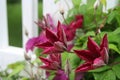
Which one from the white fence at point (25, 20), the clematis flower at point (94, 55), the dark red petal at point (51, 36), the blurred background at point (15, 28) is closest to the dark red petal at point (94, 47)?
the clematis flower at point (94, 55)

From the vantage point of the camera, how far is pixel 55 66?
92 cm

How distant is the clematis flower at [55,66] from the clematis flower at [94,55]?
127 millimetres

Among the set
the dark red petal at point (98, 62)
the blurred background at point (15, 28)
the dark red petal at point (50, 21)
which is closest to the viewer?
Answer: the dark red petal at point (98, 62)

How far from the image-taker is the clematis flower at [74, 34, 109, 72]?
79 centimetres

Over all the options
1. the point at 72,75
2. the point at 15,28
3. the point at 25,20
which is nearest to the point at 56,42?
the point at 72,75

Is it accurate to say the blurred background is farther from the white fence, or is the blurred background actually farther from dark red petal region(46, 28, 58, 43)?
dark red petal region(46, 28, 58, 43)

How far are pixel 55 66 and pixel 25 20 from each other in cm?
64

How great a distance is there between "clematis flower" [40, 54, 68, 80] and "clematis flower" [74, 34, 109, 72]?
0.42ft

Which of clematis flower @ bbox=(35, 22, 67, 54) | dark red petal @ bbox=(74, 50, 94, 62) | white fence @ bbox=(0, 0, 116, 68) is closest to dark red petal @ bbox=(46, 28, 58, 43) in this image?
clematis flower @ bbox=(35, 22, 67, 54)

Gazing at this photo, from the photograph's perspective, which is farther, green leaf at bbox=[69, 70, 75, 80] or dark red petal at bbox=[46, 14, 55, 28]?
dark red petal at bbox=[46, 14, 55, 28]

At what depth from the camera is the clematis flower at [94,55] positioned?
2.59 feet

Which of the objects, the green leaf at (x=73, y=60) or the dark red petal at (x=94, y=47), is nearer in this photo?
the dark red petal at (x=94, y=47)

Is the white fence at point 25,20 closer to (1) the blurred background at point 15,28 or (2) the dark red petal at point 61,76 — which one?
(2) the dark red petal at point 61,76

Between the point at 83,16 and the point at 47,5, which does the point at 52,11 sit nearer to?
the point at 47,5
